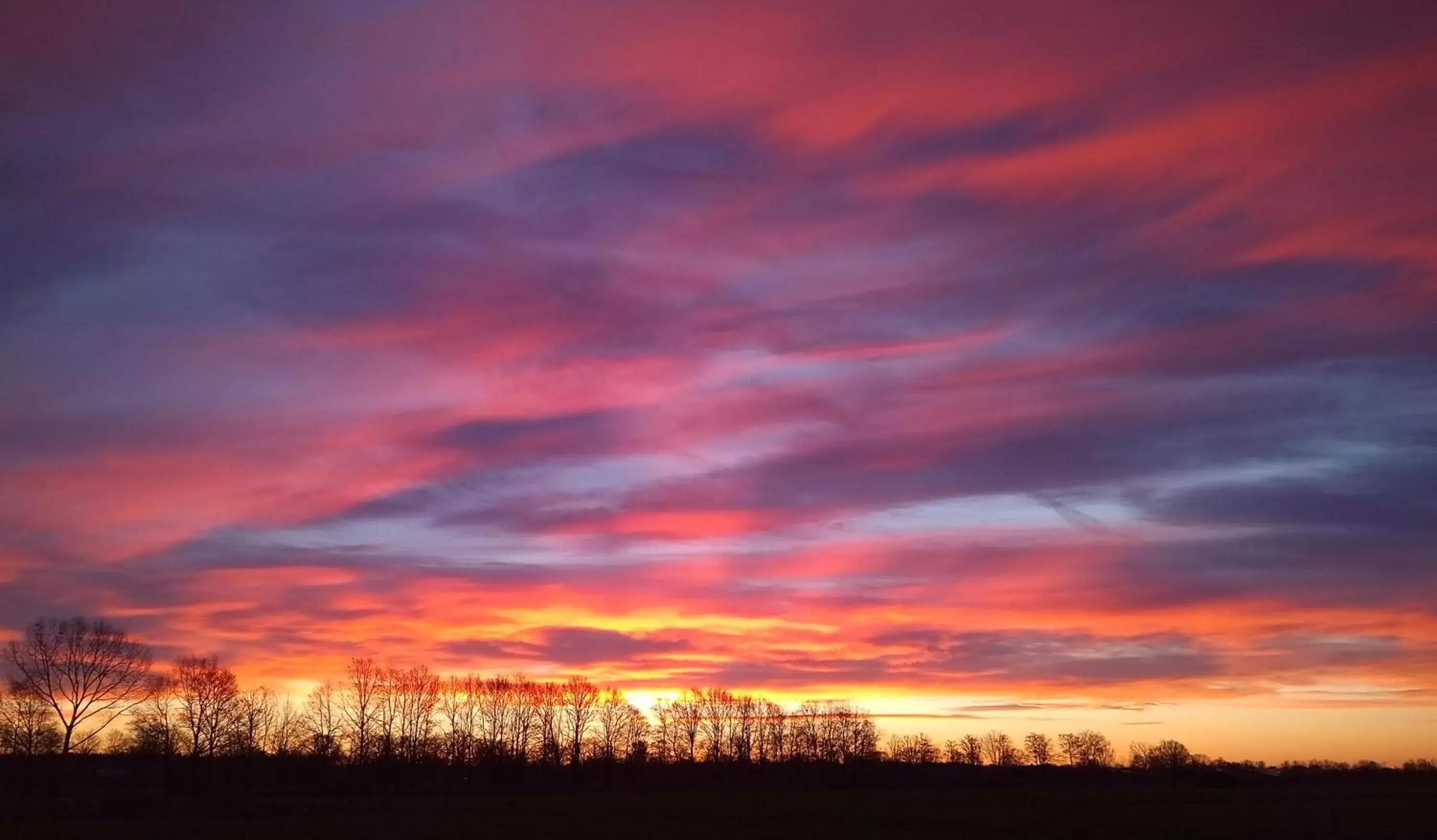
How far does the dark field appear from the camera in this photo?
64938 millimetres

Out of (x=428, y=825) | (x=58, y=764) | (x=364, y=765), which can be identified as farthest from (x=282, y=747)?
(x=428, y=825)

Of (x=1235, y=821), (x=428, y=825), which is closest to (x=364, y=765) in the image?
(x=428, y=825)

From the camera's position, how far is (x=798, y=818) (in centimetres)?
8181

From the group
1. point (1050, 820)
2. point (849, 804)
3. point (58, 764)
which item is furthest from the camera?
point (58, 764)

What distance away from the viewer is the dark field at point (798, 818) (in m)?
64.9

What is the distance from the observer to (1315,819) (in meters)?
74.1

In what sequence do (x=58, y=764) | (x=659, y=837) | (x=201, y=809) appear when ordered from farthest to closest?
(x=58, y=764) → (x=201, y=809) → (x=659, y=837)

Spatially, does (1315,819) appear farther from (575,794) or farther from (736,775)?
(736,775)

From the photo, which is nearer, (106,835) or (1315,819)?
(106,835)

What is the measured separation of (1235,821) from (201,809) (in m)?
76.8

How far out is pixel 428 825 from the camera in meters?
71.6

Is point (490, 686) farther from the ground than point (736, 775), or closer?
farther from the ground

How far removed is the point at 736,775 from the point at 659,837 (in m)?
141

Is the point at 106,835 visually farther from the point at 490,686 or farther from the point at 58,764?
the point at 490,686
